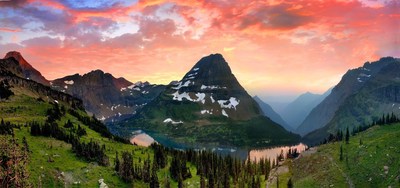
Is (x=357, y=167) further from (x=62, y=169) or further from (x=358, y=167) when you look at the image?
(x=62, y=169)

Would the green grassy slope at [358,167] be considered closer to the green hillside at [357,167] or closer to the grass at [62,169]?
the green hillside at [357,167]

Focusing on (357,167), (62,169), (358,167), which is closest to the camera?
(62,169)

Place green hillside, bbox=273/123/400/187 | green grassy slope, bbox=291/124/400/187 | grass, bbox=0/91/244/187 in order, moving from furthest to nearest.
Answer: grass, bbox=0/91/244/187 < green hillside, bbox=273/123/400/187 < green grassy slope, bbox=291/124/400/187

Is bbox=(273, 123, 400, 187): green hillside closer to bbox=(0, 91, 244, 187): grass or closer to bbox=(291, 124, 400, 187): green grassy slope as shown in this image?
bbox=(291, 124, 400, 187): green grassy slope

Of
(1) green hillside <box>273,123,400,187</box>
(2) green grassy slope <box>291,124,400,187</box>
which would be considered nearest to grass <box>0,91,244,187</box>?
(1) green hillside <box>273,123,400,187</box>

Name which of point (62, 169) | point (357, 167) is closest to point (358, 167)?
point (357, 167)

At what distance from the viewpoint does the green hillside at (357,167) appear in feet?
453

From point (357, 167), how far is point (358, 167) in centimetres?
77

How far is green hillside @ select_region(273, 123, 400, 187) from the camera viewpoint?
453 ft

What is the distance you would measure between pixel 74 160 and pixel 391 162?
453 feet

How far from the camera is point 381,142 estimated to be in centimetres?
16575

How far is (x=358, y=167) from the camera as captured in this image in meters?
156

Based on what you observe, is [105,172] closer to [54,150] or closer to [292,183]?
[54,150]

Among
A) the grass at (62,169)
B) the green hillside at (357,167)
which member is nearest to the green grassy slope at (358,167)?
the green hillside at (357,167)
